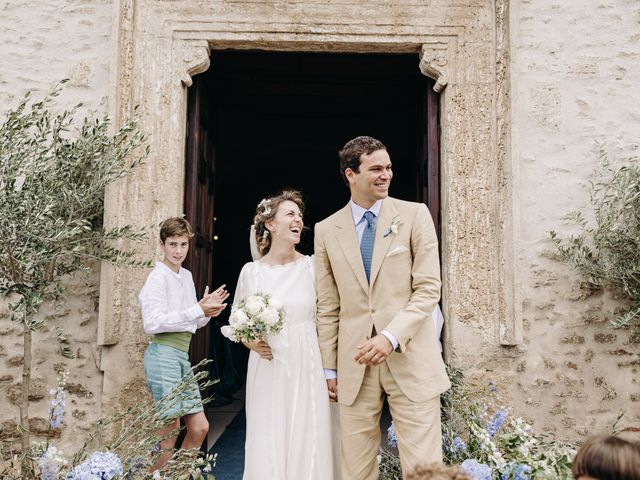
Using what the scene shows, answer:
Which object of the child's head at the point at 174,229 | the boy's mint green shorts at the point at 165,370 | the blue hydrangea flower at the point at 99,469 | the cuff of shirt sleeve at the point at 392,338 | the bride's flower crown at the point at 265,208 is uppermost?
the bride's flower crown at the point at 265,208

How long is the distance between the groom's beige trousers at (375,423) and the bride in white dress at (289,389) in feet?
0.84

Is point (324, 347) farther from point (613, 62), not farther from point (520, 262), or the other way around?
point (613, 62)

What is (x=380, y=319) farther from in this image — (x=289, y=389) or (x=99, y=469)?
(x=99, y=469)

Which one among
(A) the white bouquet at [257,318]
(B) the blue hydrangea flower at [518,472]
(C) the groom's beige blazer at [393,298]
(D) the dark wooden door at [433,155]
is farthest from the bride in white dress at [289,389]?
(D) the dark wooden door at [433,155]

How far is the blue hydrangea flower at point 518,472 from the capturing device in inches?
120

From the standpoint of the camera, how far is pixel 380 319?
2.89 m

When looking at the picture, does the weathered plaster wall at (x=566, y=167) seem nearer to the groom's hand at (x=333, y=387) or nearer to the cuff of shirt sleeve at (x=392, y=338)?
the groom's hand at (x=333, y=387)

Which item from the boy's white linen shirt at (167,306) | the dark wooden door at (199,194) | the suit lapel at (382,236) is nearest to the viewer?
the suit lapel at (382,236)

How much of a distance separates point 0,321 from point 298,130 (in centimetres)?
668

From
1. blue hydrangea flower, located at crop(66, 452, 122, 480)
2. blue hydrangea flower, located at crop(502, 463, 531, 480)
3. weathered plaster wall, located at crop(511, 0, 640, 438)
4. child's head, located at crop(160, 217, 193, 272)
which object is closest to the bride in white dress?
child's head, located at crop(160, 217, 193, 272)

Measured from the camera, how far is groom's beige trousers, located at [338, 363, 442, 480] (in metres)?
2.81

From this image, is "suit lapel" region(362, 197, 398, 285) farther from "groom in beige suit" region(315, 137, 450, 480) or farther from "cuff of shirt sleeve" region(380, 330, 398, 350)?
"cuff of shirt sleeve" region(380, 330, 398, 350)

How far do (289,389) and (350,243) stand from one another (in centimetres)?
86

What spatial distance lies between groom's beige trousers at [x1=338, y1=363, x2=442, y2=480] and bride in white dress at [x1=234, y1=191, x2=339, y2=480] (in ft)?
0.84
